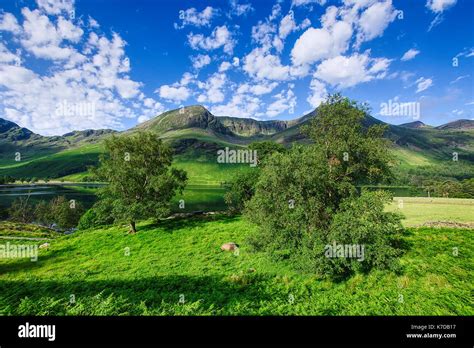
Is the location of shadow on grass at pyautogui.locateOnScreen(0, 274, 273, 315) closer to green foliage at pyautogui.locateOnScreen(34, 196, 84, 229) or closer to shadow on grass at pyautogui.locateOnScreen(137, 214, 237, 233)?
shadow on grass at pyautogui.locateOnScreen(137, 214, 237, 233)

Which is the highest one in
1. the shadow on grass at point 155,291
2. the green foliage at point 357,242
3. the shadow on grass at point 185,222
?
the green foliage at point 357,242

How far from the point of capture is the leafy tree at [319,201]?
21388mm

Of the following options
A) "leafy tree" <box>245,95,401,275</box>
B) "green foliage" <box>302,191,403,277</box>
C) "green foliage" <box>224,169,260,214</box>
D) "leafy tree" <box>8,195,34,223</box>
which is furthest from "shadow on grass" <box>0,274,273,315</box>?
"leafy tree" <box>8,195,34,223</box>

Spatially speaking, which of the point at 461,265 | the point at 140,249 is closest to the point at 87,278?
the point at 140,249

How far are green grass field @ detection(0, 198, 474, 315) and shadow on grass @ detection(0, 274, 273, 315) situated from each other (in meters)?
0.08

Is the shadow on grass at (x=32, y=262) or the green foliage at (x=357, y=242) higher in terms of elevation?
the green foliage at (x=357, y=242)

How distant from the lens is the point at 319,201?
928 inches

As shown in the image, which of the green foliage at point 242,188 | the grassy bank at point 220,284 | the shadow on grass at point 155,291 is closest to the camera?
the grassy bank at point 220,284

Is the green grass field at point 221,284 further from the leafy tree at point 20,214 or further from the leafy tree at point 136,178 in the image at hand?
the leafy tree at point 20,214

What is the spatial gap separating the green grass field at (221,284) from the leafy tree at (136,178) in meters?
6.61

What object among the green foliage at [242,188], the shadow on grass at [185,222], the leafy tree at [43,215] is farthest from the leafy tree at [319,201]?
the leafy tree at [43,215]

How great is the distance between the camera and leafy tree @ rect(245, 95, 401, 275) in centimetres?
2139

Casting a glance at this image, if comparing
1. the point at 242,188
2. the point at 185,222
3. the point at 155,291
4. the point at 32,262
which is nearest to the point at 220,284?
the point at 155,291

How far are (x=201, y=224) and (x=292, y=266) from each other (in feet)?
74.2
